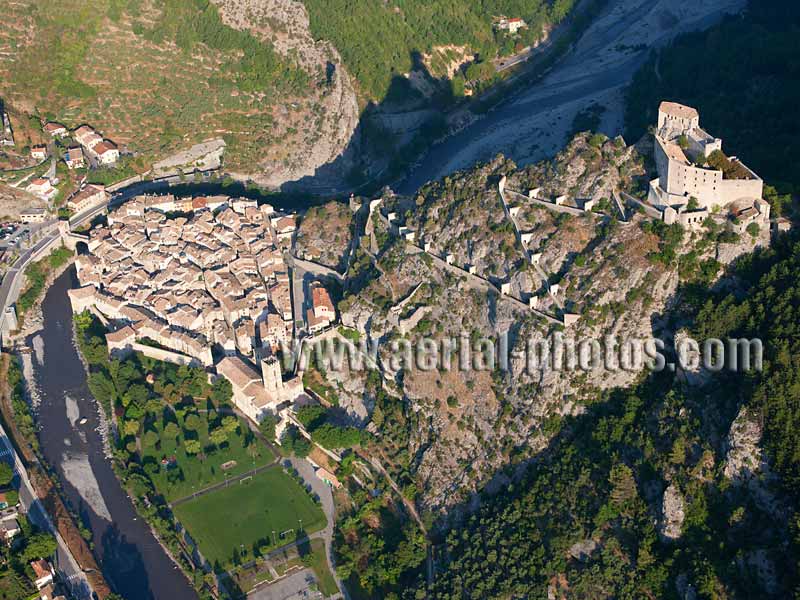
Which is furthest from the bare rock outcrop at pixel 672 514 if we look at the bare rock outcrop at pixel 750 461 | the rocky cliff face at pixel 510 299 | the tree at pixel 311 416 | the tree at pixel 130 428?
the tree at pixel 130 428

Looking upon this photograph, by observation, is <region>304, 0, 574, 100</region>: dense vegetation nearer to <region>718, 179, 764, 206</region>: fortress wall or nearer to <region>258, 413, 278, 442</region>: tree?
<region>258, 413, 278, 442</region>: tree

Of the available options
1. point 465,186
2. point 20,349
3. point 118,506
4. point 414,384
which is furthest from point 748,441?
point 20,349

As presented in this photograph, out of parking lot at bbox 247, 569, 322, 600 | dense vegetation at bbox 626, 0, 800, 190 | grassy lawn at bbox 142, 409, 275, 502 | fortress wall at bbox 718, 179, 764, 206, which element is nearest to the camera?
parking lot at bbox 247, 569, 322, 600

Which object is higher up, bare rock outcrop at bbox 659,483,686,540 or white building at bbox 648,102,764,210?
white building at bbox 648,102,764,210

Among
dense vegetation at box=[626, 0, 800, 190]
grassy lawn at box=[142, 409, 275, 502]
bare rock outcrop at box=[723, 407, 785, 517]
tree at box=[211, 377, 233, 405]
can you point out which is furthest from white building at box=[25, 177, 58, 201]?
bare rock outcrop at box=[723, 407, 785, 517]

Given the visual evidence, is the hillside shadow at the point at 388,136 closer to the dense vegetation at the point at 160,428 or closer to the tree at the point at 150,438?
the dense vegetation at the point at 160,428

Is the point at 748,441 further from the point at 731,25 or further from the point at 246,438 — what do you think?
the point at 731,25

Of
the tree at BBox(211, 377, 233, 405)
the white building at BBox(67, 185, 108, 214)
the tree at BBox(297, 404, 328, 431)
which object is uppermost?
the white building at BBox(67, 185, 108, 214)
